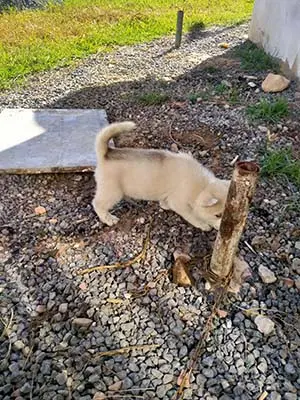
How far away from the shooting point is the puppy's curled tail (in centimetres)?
233

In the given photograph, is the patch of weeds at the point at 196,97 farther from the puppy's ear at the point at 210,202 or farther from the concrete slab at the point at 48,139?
the puppy's ear at the point at 210,202

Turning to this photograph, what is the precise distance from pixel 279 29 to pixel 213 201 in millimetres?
3953

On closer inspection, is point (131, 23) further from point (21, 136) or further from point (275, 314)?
point (275, 314)

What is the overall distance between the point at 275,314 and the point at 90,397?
1.07m

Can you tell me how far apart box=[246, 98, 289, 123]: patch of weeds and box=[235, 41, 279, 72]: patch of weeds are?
4.20ft

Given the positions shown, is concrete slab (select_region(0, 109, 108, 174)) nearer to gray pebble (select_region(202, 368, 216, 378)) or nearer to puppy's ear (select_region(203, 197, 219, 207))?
puppy's ear (select_region(203, 197, 219, 207))

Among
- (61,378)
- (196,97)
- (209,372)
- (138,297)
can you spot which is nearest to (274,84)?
(196,97)

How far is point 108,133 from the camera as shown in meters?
2.38

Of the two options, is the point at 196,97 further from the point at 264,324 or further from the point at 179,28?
the point at 264,324

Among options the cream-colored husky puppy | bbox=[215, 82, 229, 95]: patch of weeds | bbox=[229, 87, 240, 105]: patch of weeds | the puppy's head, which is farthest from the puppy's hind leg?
bbox=[215, 82, 229, 95]: patch of weeds

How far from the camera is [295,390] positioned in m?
1.93

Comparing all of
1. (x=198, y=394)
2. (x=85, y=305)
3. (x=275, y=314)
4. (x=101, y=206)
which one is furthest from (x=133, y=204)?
(x=198, y=394)

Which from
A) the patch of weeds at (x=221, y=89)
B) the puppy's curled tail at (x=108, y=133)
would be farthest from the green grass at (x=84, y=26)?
the puppy's curled tail at (x=108, y=133)

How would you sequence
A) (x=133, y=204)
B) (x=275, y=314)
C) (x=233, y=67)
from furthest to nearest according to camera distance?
(x=233, y=67) → (x=133, y=204) → (x=275, y=314)
